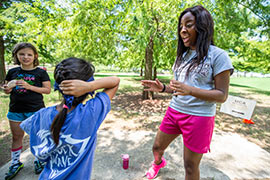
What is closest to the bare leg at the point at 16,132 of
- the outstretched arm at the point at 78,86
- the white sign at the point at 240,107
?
the outstretched arm at the point at 78,86

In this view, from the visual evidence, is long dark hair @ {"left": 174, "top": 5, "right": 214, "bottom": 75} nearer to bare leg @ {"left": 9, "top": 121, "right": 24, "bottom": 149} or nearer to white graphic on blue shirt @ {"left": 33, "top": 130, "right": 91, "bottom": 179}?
white graphic on blue shirt @ {"left": 33, "top": 130, "right": 91, "bottom": 179}

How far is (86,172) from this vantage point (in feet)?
3.76

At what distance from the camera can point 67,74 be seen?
1.04m

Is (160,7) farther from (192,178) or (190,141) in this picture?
(192,178)

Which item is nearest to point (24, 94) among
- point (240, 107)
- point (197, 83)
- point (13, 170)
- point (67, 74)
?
point (13, 170)

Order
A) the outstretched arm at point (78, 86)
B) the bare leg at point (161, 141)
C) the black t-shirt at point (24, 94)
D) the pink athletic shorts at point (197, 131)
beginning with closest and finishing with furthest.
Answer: the outstretched arm at point (78, 86), the pink athletic shorts at point (197, 131), the bare leg at point (161, 141), the black t-shirt at point (24, 94)

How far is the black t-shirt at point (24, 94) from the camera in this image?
1960 millimetres

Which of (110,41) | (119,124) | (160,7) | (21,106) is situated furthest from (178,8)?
(21,106)

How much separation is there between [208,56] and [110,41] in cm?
454

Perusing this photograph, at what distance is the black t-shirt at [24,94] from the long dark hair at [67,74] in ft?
3.98

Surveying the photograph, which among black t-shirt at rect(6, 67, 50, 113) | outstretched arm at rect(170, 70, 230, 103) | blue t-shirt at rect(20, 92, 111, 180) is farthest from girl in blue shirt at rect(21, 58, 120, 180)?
black t-shirt at rect(6, 67, 50, 113)

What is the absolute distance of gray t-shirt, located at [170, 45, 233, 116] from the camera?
4.16 ft

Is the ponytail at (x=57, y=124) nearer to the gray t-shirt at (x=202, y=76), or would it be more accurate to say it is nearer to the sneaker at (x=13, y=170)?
the gray t-shirt at (x=202, y=76)

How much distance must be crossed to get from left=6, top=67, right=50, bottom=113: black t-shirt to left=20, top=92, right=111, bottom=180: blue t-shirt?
3.49 feet
